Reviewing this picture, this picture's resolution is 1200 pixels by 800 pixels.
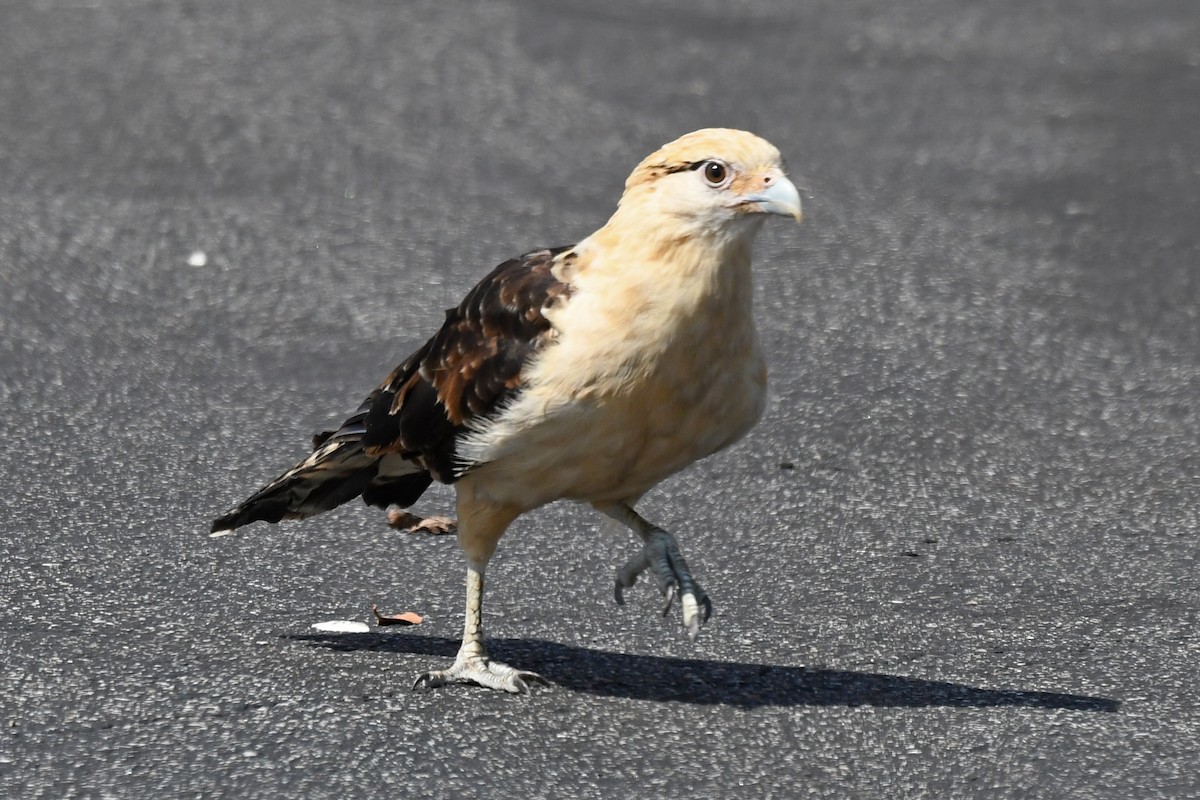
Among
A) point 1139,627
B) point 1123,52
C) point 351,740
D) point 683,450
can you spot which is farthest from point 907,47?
point 351,740

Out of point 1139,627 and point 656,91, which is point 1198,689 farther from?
point 656,91

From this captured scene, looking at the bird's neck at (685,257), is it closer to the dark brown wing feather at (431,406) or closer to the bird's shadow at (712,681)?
the dark brown wing feather at (431,406)

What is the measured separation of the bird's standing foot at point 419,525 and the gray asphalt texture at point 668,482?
0.26 ft

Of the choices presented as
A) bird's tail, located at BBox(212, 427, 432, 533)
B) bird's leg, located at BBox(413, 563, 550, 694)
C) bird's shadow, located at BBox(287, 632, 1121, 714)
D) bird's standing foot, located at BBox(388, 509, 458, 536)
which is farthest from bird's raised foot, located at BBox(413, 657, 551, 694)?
bird's standing foot, located at BBox(388, 509, 458, 536)

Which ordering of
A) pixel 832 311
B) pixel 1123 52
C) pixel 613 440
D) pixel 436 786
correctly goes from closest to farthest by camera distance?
pixel 436 786 → pixel 613 440 → pixel 832 311 → pixel 1123 52

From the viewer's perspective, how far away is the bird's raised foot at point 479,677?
16.7 ft

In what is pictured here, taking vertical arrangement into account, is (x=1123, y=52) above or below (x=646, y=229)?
above

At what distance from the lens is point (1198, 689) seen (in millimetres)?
5203

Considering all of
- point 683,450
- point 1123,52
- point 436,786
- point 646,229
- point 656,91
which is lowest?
point 436,786

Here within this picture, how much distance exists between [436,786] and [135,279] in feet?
16.0

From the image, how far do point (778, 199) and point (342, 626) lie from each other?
81.2 inches

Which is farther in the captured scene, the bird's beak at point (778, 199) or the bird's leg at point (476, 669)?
the bird's leg at point (476, 669)

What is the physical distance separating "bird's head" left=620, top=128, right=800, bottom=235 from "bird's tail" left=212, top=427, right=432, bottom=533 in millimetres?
1288

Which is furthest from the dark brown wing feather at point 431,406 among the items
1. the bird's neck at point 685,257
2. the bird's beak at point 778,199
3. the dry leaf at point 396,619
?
the bird's beak at point 778,199
